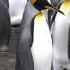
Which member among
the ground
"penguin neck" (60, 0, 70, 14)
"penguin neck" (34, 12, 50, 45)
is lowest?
the ground

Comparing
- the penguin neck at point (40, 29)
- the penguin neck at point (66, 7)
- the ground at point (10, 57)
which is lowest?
the ground at point (10, 57)

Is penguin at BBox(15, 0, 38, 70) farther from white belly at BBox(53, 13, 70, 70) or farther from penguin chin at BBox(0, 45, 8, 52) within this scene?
penguin chin at BBox(0, 45, 8, 52)

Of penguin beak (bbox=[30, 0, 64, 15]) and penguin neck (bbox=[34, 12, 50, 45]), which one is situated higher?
penguin beak (bbox=[30, 0, 64, 15])

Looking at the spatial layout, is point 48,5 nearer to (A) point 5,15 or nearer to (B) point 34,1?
(B) point 34,1

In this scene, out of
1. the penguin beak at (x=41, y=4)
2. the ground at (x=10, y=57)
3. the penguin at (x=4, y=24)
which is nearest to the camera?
the penguin beak at (x=41, y=4)

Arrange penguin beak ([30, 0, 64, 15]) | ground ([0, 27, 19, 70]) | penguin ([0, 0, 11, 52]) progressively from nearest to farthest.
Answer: penguin beak ([30, 0, 64, 15]) < penguin ([0, 0, 11, 52]) < ground ([0, 27, 19, 70])

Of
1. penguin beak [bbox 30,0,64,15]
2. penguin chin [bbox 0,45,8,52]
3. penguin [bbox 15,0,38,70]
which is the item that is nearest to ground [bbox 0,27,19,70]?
penguin chin [bbox 0,45,8,52]

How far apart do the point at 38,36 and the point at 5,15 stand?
424 millimetres

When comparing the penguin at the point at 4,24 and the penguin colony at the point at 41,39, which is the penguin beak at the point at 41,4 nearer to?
the penguin colony at the point at 41,39

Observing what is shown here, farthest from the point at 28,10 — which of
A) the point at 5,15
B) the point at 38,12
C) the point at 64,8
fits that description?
the point at 5,15

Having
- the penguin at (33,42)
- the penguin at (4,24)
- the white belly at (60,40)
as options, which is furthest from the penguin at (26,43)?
the penguin at (4,24)

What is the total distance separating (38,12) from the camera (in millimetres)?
1290

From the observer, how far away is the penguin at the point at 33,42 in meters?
1.28

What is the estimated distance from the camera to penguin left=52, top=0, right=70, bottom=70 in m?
1.31
